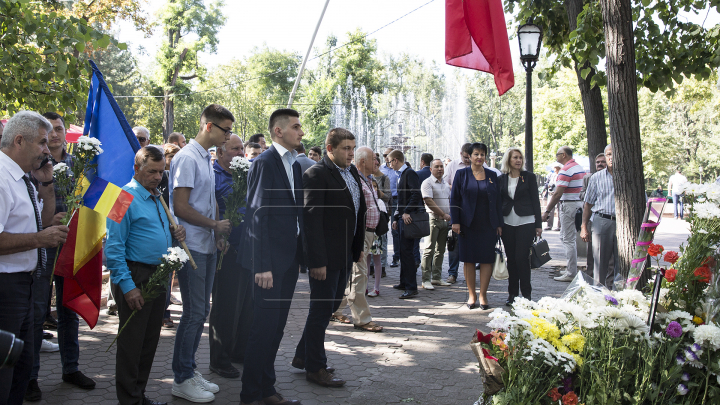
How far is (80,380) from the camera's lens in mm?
4492

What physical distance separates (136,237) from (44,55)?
3.49 metres

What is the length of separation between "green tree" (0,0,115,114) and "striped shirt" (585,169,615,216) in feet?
20.3

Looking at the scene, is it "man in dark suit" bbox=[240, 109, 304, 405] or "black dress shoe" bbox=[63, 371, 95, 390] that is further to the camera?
"black dress shoe" bbox=[63, 371, 95, 390]

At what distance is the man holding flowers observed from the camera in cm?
369

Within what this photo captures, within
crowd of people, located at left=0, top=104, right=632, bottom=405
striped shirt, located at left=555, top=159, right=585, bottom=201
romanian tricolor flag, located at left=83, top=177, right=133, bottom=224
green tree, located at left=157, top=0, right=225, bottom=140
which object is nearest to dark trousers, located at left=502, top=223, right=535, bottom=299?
crowd of people, located at left=0, top=104, right=632, bottom=405

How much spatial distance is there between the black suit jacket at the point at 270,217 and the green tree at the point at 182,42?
32.5 metres

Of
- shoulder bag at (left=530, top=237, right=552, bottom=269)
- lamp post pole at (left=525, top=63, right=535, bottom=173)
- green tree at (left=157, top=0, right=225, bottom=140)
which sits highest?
green tree at (left=157, top=0, right=225, bottom=140)

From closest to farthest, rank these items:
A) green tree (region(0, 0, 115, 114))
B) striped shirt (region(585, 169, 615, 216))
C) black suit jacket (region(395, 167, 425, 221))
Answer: green tree (region(0, 0, 115, 114))
striped shirt (region(585, 169, 615, 216))
black suit jacket (region(395, 167, 425, 221))

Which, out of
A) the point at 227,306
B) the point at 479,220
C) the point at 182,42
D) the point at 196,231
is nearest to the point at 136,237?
the point at 196,231

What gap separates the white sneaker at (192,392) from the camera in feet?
14.0

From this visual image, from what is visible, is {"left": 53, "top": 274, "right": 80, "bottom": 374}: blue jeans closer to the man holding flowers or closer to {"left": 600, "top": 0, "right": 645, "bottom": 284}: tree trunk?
the man holding flowers

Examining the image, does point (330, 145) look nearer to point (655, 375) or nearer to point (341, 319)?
point (341, 319)

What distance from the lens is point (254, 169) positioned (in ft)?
13.8

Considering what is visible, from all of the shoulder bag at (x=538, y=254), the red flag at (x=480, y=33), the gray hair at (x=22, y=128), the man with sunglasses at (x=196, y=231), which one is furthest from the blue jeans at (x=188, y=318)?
the shoulder bag at (x=538, y=254)
